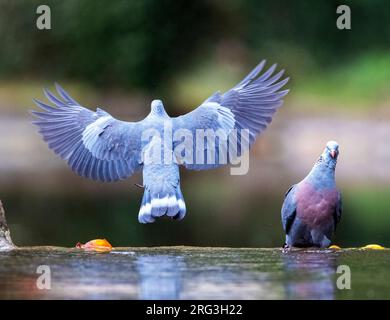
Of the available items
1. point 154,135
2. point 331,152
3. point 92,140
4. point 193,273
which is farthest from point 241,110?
point 193,273

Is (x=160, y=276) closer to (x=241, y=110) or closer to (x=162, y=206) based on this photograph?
(x=162, y=206)

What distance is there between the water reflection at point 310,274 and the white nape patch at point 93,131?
6.74 ft

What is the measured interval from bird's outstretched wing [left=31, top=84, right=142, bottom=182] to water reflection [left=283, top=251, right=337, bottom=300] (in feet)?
5.67

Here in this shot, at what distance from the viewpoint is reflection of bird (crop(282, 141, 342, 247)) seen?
26.0ft

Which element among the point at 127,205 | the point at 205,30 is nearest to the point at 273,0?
the point at 205,30

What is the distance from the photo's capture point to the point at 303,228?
8.02 metres

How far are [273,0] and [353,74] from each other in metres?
2.97

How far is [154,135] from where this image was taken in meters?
8.35

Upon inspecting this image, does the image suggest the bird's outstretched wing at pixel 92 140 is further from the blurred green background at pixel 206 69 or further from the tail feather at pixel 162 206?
the blurred green background at pixel 206 69

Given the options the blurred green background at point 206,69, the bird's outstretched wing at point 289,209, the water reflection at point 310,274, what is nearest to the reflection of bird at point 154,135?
the bird's outstretched wing at point 289,209

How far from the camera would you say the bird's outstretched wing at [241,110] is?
8578 millimetres

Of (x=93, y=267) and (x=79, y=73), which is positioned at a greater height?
(x=79, y=73)
